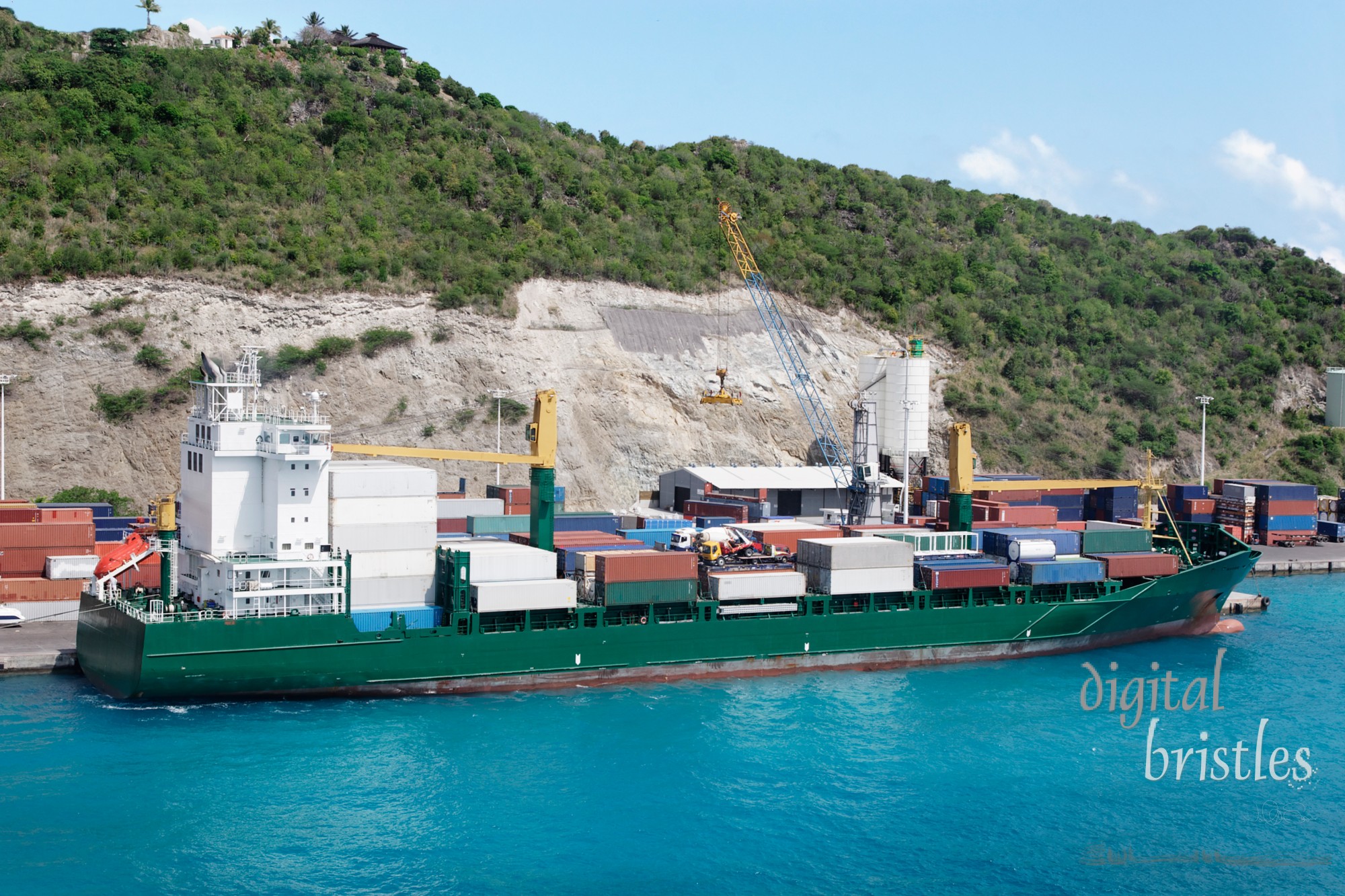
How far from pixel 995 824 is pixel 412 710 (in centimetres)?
1861

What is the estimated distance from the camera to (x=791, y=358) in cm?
8675

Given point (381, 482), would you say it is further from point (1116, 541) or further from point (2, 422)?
point (2, 422)

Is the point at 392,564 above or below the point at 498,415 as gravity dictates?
below

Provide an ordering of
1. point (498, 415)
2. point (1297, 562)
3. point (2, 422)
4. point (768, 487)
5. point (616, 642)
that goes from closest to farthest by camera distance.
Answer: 1. point (616, 642)
2. point (2, 422)
3. point (768, 487)
4. point (1297, 562)
5. point (498, 415)

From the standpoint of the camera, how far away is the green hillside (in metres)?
78.6

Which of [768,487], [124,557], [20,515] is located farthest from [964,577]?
[20,515]

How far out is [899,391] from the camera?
248ft

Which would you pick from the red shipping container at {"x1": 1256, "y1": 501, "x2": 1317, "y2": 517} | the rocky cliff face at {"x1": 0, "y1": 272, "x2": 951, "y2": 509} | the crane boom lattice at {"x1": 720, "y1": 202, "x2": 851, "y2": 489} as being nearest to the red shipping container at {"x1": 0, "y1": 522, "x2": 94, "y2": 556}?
the rocky cliff face at {"x1": 0, "y1": 272, "x2": 951, "y2": 509}

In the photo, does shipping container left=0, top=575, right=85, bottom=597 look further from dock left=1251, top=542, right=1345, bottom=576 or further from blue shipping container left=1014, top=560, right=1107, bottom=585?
dock left=1251, top=542, right=1345, bottom=576

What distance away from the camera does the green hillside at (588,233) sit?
258 ft

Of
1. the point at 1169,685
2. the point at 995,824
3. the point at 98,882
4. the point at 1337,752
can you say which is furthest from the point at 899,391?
the point at 98,882

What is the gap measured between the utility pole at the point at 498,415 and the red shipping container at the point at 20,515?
27114 millimetres

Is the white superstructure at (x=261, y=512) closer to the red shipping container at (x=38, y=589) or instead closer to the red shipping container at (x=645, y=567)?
the red shipping container at (x=645, y=567)

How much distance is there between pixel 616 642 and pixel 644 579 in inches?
96.4
